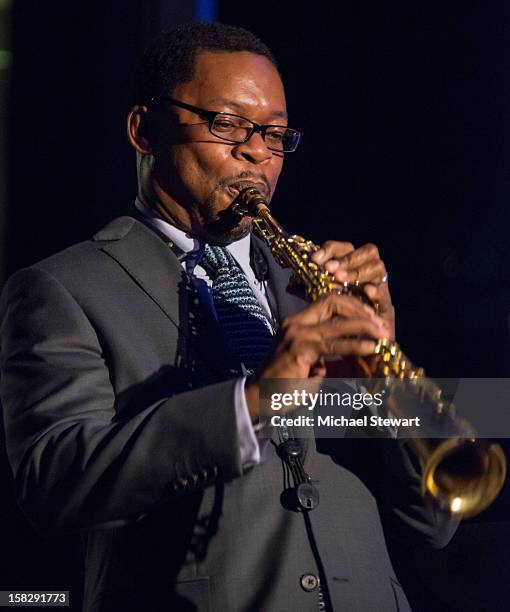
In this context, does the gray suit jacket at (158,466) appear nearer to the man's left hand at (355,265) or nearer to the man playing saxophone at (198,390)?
the man playing saxophone at (198,390)

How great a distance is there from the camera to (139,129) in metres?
2.54

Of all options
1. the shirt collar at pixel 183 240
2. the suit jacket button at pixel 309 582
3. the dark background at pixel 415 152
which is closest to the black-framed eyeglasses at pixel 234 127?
the shirt collar at pixel 183 240

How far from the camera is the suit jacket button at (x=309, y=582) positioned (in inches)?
77.9

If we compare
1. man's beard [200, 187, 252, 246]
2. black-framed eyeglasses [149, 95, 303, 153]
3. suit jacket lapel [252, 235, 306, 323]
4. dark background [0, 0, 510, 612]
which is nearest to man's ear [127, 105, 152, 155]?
black-framed eyeglasses [149, 95, 303, 153]

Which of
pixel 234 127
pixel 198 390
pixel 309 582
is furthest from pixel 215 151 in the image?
pixel 309 582

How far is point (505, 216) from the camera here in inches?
153

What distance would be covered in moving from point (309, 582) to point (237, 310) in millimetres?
671

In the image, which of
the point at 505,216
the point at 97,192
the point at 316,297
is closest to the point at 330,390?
the point at 316,297

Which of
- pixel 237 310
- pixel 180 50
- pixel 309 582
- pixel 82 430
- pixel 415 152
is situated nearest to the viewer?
pixel 82 430

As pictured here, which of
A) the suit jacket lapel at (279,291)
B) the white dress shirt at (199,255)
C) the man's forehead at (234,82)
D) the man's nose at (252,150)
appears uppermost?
the man's forehead at (234,82)

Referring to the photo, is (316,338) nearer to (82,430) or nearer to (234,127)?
(82,430)

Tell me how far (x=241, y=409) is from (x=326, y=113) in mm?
2491

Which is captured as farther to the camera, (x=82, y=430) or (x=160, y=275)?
(x=160, y=275)

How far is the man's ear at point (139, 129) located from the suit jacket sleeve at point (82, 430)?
56 centimetres
